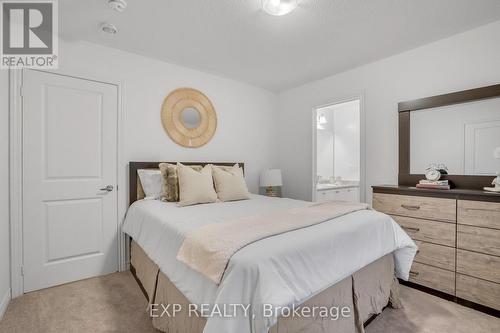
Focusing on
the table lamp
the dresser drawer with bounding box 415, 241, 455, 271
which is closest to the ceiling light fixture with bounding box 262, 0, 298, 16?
the table lamp

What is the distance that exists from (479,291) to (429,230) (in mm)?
538

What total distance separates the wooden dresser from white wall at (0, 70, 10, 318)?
11.6 ft

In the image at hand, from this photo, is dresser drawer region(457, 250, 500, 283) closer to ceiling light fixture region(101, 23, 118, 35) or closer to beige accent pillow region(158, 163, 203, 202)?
beige accent pillow region(158, 163, 203, 202)

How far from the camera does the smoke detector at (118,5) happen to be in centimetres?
188

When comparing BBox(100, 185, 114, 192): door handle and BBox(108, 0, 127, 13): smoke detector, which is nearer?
BBox(108, 0, 127, 13): smoke detector

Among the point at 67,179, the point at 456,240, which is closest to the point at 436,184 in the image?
the point at 456,240

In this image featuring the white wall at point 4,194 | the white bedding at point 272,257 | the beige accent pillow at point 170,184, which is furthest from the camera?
the beige accent pillow at point 170,184

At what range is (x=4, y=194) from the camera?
6.68 ft

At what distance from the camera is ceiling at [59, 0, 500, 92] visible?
197 centimetres

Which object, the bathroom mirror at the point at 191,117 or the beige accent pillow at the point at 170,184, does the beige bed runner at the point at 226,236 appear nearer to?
the beige accent pillow at the point at 170,184

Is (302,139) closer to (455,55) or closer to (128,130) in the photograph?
(455,55)

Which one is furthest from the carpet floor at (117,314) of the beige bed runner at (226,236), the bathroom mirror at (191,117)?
the bathroom mirror at (191,117)

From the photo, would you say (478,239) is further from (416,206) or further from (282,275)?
(282,275)

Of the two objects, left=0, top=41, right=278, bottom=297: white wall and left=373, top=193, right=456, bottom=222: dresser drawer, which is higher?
left=0, top=41, right=278, bottom=297: white wall
